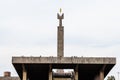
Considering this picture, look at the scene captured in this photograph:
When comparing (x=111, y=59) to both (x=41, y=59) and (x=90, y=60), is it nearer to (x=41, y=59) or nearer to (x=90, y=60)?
(x=90, y=60)

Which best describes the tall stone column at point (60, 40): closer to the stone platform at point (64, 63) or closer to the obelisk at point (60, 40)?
the obelisk at point (60, 40)

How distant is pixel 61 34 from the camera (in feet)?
139

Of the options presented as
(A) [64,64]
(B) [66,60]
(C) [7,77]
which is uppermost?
(C) [7,77]

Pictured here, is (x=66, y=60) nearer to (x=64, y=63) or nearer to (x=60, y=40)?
(x=64, y=63)

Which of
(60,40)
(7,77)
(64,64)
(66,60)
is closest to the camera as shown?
(66,60)

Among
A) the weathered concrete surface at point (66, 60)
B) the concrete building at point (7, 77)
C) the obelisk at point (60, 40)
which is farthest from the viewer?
the concrete building at point (7, 77)

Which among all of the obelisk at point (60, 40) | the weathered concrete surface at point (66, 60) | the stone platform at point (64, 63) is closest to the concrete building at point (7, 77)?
the obelisk at point (60, 40)

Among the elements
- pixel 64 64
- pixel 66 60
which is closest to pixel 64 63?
pixel 66 60

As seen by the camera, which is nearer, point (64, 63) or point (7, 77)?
point (64, 63)

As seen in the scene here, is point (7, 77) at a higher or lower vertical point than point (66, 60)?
higher

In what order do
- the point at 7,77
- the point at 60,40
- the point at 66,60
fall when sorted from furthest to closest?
the point at 7,77, the point at 60,40, the point at 66,60

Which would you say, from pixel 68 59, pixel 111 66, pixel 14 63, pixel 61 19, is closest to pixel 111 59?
pixel 111 66

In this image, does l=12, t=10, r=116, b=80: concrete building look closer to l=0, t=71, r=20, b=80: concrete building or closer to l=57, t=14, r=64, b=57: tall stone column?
l=57, t=14, r=64, b=57: tall stone column

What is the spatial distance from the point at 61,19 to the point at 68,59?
11.3 meters
